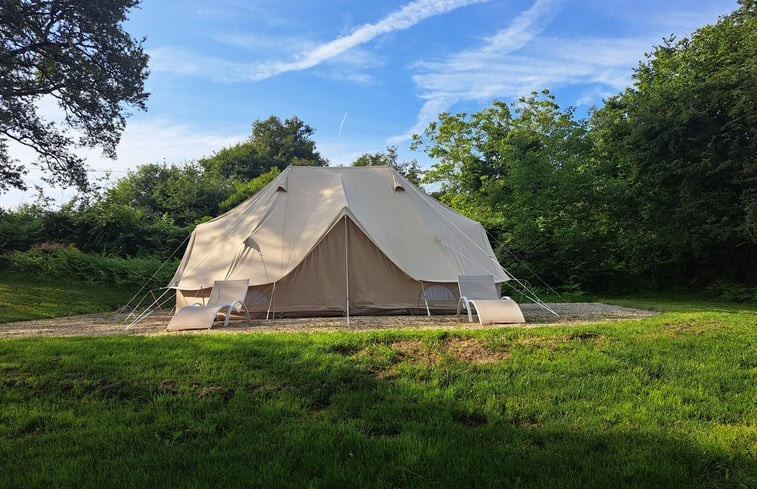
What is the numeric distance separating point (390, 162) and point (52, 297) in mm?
27050

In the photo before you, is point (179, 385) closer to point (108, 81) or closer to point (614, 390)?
point (614, 390)

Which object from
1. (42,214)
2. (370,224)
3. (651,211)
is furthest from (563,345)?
(42,214)

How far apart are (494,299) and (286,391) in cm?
514

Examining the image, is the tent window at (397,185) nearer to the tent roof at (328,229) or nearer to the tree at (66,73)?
the tent roof at (328,229)

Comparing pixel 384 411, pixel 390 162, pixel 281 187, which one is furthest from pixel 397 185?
pixel 390 162

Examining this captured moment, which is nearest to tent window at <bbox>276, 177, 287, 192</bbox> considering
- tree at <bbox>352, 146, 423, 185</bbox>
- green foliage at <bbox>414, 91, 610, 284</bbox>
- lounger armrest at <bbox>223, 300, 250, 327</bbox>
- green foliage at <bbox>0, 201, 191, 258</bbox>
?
lounger armrest at <bbox>223, 300, 250, 327</bbox>

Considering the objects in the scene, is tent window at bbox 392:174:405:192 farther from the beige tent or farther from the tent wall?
the tent wall

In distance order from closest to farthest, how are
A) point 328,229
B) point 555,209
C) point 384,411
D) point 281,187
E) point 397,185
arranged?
point 384,411
point 328,229
point 281,187
point 397,185
point 555,209

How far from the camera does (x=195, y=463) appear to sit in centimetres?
261

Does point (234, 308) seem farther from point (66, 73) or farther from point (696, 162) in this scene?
→ point (696, 162)

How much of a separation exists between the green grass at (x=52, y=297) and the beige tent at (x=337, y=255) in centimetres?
305

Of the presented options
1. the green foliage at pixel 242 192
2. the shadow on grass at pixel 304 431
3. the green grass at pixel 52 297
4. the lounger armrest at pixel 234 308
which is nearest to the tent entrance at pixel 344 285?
the lounger armrest at pixel 234 308

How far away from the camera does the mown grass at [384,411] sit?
8.15ft

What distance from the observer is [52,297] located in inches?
463
